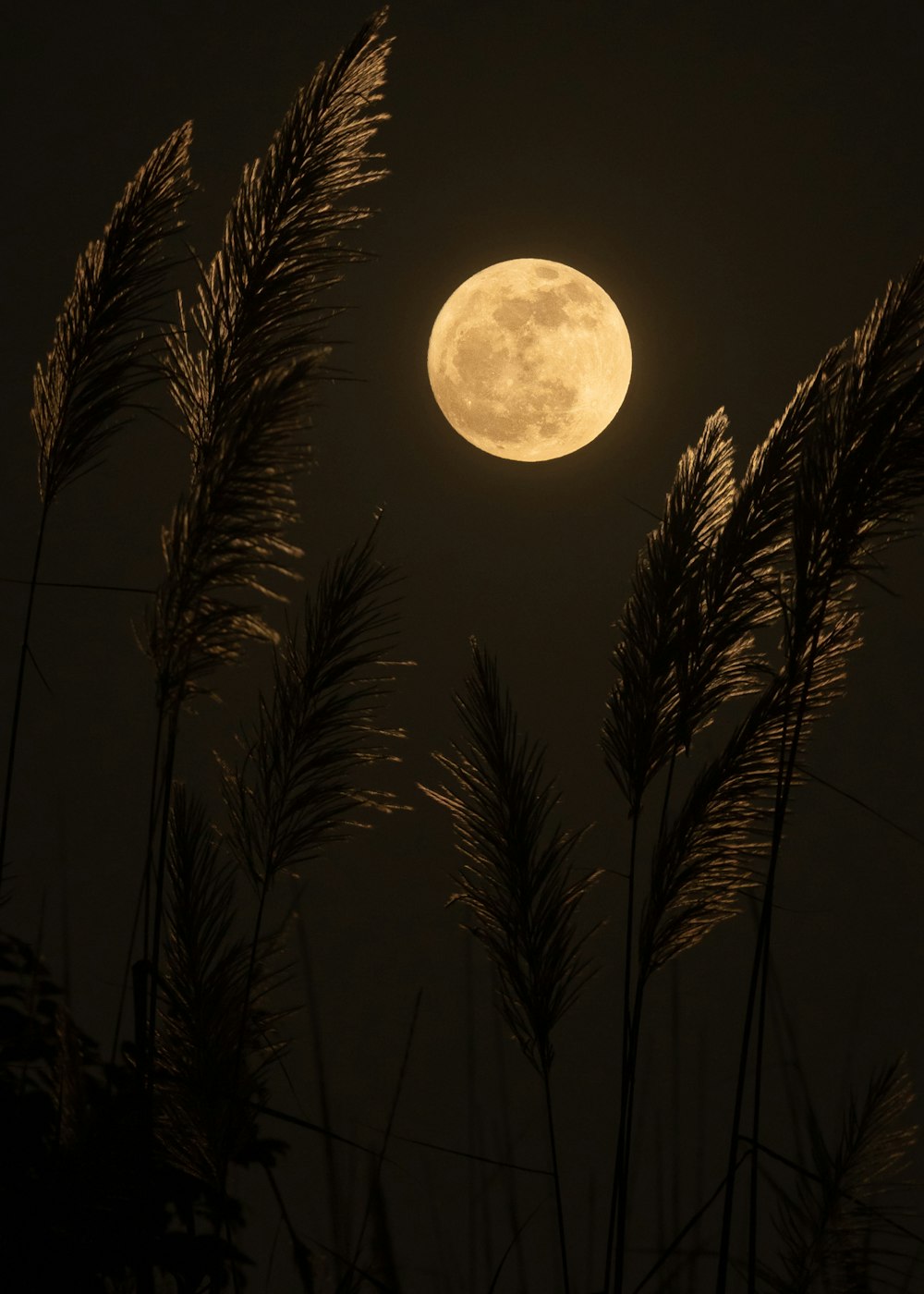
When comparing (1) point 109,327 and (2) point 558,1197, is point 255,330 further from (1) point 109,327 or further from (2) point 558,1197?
(2) point 558,1197

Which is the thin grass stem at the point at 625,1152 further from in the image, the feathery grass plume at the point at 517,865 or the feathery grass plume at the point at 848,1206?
the feathery grass plume at the point at 848,1206

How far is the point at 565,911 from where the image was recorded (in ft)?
4.33

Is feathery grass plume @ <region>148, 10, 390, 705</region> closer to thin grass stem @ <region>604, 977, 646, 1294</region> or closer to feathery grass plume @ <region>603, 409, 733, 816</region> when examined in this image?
feathery grass plume @ <region>603, 409, 733, 816</region>

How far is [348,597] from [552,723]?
4.43 metres

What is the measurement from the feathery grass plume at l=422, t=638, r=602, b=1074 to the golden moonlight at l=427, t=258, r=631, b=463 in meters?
3.35

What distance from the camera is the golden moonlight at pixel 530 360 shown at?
454 cm

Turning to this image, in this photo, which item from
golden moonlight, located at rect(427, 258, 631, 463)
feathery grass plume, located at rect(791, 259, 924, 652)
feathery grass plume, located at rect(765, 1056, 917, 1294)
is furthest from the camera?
golden moonlight, located at rect(427, 258, 631, 463)

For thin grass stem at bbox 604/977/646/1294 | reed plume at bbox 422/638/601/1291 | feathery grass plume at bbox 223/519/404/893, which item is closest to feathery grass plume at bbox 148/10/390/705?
feathery grass plume at bbox 223/519/404/893

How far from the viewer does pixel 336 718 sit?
1349 millimetres

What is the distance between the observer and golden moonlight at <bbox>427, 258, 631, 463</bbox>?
4.54 m

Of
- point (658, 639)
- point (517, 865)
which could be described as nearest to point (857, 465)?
point (658, 639)

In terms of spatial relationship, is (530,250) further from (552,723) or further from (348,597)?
(348,597)

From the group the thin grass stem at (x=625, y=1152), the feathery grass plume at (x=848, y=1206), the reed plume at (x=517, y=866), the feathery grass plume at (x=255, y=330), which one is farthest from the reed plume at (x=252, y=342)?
the feathery grass plume at (x=848, y=1206)

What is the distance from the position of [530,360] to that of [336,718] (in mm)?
3412
